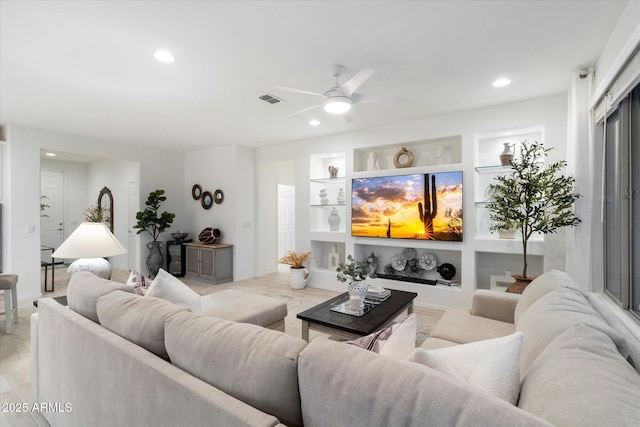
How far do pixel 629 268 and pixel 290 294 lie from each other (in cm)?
386

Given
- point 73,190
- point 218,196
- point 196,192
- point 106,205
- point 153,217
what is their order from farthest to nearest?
point 73,190 < point 106,205 < point 196,192 < point 218,196 < point 153,217

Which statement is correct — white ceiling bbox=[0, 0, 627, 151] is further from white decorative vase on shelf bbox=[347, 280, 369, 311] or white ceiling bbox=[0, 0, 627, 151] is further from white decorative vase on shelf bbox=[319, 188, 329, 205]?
white decorative vase on shelf bbox=[347, 280, 369, 311]

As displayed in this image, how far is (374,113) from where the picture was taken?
3.92 m

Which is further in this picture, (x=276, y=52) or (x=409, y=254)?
(x=409, y=254)

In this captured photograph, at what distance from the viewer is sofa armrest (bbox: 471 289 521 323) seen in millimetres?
2312

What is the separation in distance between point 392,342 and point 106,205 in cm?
784

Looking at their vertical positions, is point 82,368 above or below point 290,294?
above

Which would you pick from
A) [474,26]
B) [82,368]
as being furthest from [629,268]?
[82,368]

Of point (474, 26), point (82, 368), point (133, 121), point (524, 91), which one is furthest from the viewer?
point (133, 121)

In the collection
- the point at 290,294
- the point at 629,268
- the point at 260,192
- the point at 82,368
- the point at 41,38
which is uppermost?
→ the point at 41,38

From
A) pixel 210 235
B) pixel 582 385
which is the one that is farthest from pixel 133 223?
pixel 582 385

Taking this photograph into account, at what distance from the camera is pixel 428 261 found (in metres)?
4.32

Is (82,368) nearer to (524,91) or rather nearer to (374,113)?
(374,113)

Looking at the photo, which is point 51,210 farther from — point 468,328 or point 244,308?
point 468,328
